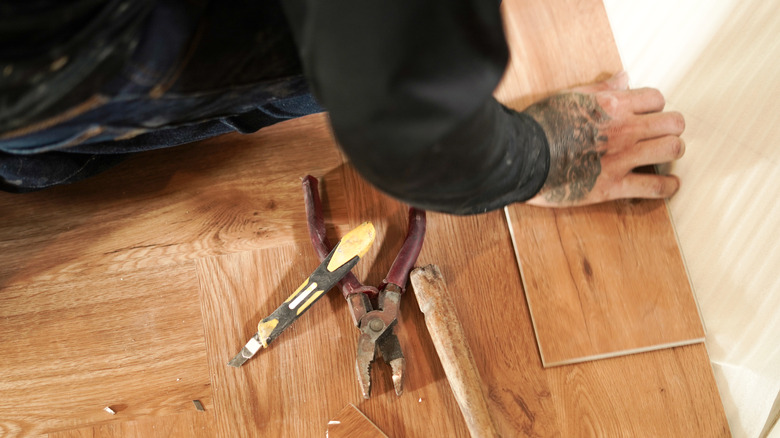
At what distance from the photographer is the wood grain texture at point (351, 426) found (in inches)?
33.7

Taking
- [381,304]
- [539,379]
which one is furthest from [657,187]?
[381,304]

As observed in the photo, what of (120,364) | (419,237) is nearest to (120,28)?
(419,237)

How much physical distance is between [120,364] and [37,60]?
62 cm

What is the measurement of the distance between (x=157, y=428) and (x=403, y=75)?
32.1 inches

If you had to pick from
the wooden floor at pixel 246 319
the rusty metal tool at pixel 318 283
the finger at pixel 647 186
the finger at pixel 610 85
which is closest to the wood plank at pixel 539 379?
the wooden floor at pixel 246 319

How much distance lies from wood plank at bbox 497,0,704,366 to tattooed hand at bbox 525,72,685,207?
46 millimetres

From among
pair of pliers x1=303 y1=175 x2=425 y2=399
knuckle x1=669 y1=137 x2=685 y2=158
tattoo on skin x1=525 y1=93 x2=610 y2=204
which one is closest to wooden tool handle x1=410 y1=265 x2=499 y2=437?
pair of pliers x1=303 y1=175 x2=425 y2=399

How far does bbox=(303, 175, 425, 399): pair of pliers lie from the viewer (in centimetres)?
83

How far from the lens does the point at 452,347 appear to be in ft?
2.69

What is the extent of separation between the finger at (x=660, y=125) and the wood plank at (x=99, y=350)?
0.87 metres

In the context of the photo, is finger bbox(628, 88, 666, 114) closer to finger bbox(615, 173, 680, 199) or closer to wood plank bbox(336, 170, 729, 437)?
finger bbox(615, 173, 680, 199)

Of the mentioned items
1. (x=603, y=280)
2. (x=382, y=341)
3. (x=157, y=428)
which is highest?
(x=603, y=280)

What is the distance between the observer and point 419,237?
867mm

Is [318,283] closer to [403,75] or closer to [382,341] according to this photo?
[382,341]
